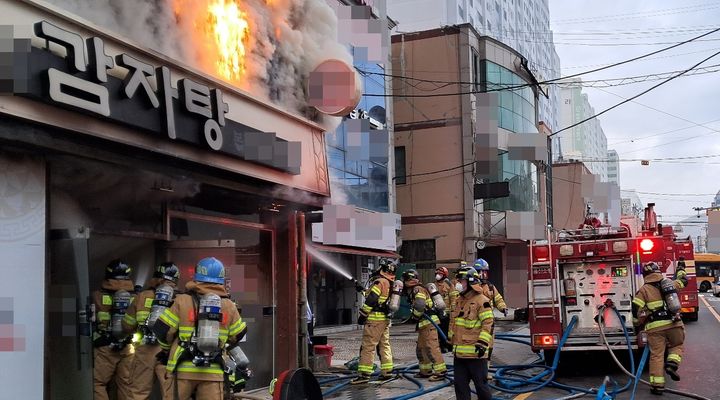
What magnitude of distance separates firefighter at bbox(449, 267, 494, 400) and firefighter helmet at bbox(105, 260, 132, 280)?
3.63m

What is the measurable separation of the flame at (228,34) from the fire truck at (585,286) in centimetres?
556

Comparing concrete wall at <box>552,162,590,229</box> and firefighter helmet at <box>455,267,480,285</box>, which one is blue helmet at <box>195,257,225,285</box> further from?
concrete wall at <box>552,162,590,229</box>

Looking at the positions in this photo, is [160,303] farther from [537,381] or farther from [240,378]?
[537,381]

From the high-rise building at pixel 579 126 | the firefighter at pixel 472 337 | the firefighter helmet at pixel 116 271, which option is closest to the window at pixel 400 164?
the firefighter at pixel 472 337

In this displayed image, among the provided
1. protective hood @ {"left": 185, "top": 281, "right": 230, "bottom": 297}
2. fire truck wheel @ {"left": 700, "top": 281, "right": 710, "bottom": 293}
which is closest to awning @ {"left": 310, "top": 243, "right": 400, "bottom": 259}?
protective hood @ {"left": 185, "top": 281, "right": 230, "bottom": 297}

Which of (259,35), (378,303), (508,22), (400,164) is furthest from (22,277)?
(508,22)

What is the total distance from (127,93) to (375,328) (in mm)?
5386

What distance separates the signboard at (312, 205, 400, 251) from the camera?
15.0m

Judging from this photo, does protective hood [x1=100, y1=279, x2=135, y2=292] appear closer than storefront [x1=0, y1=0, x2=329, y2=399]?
No

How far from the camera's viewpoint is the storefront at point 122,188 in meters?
5.17

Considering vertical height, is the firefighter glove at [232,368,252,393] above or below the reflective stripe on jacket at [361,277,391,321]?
below

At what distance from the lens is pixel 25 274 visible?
5.42 meters

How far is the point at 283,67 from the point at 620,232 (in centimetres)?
643

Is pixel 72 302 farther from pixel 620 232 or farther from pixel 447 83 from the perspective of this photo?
pixel 447 83
